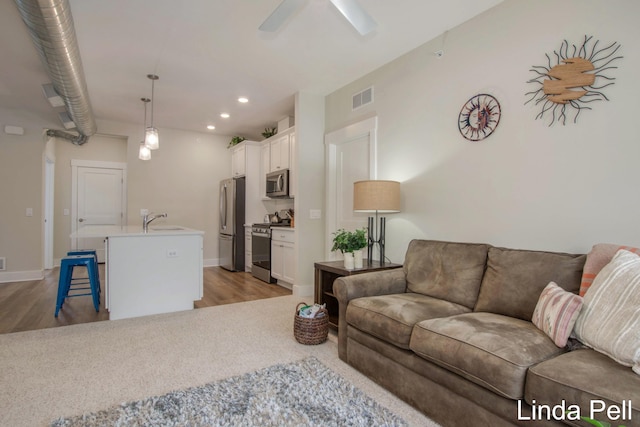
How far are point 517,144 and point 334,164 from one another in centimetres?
235

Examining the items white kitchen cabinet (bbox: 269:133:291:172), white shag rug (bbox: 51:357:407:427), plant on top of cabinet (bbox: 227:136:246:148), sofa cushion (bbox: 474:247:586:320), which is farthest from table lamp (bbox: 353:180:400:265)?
plant on top of cabinet (bbox: 227:136:246:148)

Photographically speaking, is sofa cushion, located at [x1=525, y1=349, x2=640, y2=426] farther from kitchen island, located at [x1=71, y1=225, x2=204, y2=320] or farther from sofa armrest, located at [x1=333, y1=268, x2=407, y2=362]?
kitchen island, located at [x1=71, y1=225, x2=204, y2=320]

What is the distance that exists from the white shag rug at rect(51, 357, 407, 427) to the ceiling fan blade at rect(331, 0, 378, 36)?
88.5 inches

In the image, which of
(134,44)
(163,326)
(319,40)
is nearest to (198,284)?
(163,326)

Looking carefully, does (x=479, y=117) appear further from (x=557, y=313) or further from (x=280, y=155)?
(x=280, y=155)

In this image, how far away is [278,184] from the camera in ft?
17.4

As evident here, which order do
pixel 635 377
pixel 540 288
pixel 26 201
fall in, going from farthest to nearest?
pixel 26 201
pixel 540 288
pixel 635 377

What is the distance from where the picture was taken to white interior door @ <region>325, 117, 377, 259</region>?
3838 millimetres

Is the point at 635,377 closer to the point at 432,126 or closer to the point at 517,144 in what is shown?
the point at 517,144

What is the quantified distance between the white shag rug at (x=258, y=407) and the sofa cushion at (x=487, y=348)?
437 mm

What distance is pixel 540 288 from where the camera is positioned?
Result: 1.97 metres

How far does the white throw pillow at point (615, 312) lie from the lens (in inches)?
52.5

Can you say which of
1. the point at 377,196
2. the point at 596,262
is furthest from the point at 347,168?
the point at 596,262

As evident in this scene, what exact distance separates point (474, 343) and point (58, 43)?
3.43 m
